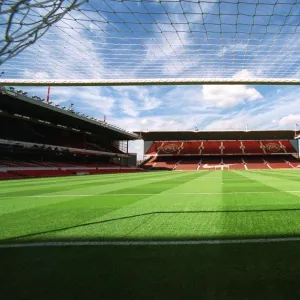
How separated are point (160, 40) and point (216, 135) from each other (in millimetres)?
51454

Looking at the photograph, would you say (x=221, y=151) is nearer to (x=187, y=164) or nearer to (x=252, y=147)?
(x=252, y=147)

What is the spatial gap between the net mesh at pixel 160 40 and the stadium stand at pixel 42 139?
694 inches

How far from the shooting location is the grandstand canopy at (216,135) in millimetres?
53406

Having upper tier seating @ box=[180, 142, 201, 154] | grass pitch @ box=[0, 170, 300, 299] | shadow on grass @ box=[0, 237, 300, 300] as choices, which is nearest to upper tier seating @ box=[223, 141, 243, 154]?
upper tier seating @ box=[180, 142, 201, 154]

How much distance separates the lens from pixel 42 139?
36.7m

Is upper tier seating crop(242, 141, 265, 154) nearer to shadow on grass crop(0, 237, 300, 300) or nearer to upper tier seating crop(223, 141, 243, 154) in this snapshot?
upper tier seating crop(223, 141, 243, 154)

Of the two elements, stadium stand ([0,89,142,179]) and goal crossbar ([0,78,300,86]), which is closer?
goal crossbar ([0,78,300,86])

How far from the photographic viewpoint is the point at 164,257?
9.61 ft

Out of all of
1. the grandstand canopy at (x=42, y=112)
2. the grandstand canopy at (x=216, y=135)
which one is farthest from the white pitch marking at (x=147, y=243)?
the grandstand canopy at (x=216, y=135)

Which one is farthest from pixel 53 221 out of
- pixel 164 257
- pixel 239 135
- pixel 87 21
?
pixel 239 135

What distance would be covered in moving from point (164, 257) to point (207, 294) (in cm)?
86

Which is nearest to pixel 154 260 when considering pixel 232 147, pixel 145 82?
pixel 145 82

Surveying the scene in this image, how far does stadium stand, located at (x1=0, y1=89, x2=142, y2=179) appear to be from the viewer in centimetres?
2811

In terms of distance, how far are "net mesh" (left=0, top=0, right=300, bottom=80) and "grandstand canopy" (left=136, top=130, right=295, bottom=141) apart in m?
45.1
